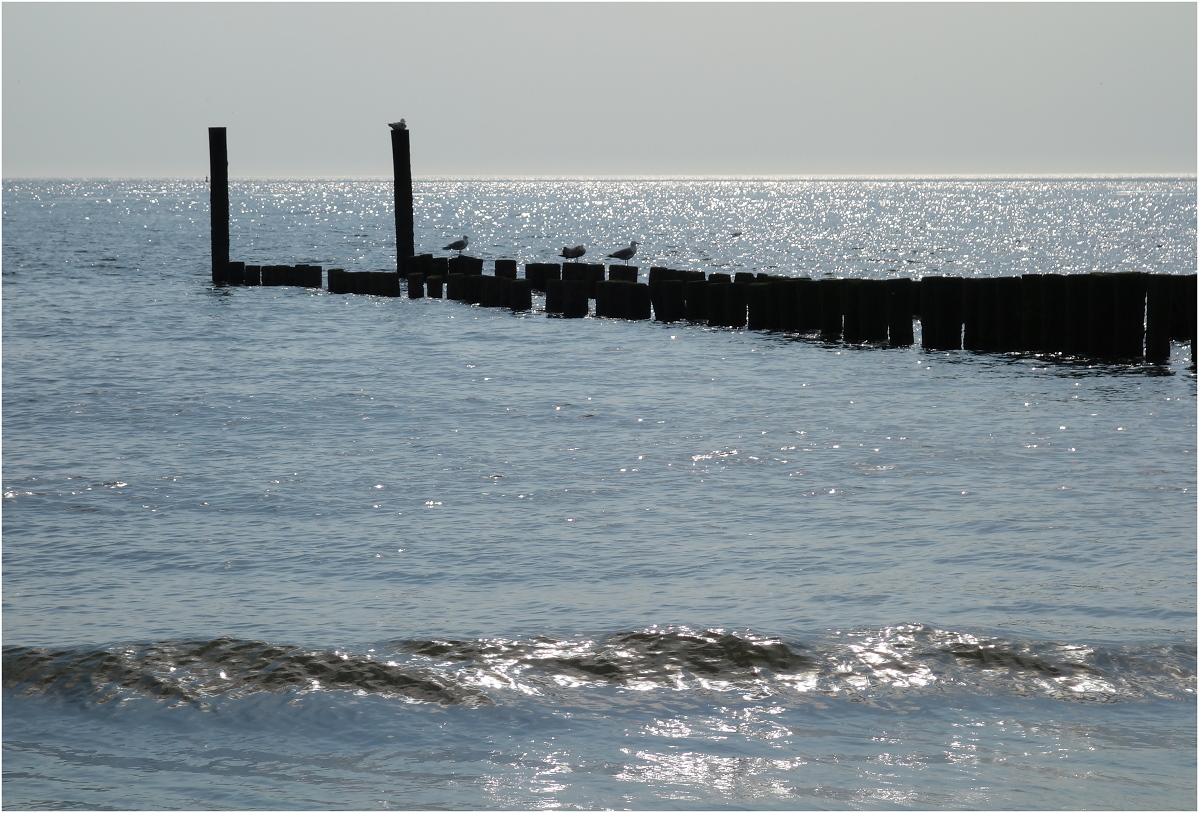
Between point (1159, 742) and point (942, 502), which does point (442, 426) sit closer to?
point (942, 502)

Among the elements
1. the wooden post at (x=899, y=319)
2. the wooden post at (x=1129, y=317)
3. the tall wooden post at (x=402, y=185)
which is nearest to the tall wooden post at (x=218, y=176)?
the tall wooden post at (x=402, y=185)

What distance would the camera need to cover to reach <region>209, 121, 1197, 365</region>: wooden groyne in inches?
576

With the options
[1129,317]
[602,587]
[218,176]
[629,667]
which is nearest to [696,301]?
[1129,317]

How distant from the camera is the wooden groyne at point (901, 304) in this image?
14.6 m

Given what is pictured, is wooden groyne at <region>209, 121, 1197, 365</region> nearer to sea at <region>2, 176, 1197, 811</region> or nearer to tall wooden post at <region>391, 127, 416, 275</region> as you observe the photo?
tall wooden post at <region>391, 127, 416, 275</region>

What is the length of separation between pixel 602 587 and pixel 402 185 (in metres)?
20.3

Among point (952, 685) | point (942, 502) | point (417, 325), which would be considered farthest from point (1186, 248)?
point (952, 685)

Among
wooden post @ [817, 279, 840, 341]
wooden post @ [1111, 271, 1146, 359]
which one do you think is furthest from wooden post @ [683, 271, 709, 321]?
wooden post @ [1111, 271, 1146, 359]

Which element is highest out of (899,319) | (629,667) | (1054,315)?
(1054,315)

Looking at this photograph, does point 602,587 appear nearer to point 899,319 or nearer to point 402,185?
point 899,319

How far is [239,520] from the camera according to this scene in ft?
25.9

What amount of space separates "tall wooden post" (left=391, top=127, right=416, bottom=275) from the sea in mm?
11558

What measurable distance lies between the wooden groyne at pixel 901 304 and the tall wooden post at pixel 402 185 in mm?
121

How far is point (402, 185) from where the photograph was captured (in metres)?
25.4
